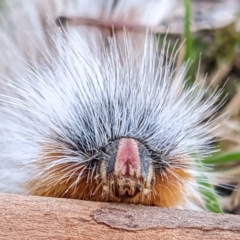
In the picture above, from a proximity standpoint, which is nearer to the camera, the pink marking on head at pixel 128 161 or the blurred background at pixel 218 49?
the pink marking on head at pixel 128 161

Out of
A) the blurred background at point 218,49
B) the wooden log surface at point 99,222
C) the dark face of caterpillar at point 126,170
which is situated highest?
the blurred background at point 218,49

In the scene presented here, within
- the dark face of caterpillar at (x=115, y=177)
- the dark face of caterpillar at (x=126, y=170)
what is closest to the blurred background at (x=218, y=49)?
the dark face of caterpillar at (x=115, y=177)

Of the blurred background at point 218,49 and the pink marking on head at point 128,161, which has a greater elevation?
the blurred background at point 218,49

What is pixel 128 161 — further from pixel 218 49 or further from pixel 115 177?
pixel 218 49

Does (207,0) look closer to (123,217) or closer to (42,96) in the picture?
(42,96)

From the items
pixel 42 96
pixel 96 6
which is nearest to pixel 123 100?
pixel 42 96

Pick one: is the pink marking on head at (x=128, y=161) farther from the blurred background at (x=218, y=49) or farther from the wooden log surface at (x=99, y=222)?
the blurred background at (x=218, y=49)

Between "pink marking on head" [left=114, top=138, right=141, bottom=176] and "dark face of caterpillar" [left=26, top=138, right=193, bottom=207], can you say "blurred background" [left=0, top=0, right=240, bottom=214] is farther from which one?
"pink marking on head" [left=114, top=138, right=141, bottom=176]
